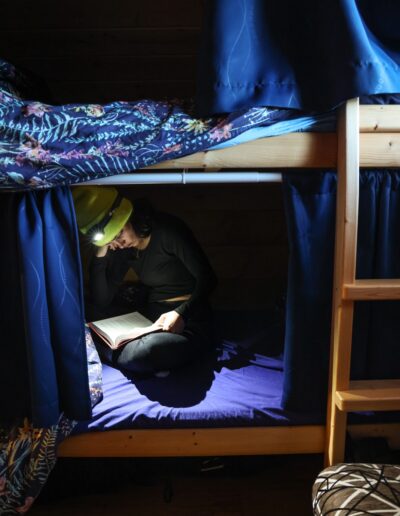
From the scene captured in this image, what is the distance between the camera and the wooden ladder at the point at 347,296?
1204 mm

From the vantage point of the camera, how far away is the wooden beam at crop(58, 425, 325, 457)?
143cm

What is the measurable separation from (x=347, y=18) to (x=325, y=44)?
0.24ft

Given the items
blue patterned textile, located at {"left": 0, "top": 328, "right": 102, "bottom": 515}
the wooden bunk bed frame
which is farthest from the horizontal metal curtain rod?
blue patterned textile, located at {"left": 0, "top": 328, "right": 102, "bottom": 515}

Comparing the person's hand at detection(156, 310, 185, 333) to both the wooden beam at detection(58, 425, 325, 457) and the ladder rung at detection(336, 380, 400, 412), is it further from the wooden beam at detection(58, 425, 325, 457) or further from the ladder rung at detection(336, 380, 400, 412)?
the ladder rung at detection(336, 380, 400, 412)

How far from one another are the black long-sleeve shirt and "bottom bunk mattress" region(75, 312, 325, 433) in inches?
9.7

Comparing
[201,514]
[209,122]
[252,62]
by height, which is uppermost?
[252,62]

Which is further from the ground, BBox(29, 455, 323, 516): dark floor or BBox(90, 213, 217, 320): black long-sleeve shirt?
BBox(90, 213, 217, 320): black long-sleeve shirt

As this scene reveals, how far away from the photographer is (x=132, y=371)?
64.4 inches

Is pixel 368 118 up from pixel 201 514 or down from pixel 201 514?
up

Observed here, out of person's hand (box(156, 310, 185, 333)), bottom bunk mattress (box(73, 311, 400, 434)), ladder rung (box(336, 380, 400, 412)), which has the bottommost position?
bottom bunk mattress (box(73, 311, 400, 434))

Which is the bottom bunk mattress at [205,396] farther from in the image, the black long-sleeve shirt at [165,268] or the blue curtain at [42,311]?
the black long-sleeve shirt at [165,268]

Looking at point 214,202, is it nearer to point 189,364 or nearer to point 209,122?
point 189,364

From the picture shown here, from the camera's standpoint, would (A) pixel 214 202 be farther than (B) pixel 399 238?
Yes

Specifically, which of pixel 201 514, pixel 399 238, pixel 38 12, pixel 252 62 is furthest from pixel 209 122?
pixel 201 514
